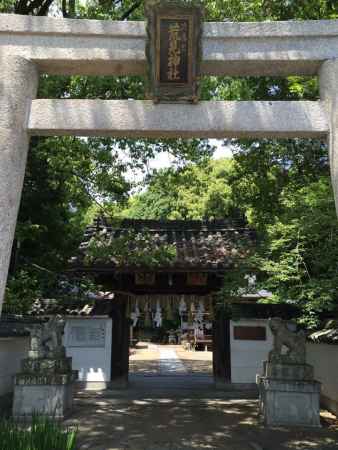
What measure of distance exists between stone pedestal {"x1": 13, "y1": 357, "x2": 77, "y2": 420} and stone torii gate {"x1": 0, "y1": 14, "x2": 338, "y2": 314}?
19.0ft

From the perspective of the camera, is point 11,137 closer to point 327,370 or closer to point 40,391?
point 40,391

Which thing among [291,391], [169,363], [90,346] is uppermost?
[90,346]

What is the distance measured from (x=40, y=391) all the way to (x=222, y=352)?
6.13 metres

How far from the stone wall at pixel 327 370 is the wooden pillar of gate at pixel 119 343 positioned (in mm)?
5680

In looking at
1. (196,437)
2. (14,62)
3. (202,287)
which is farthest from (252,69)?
(202,287)

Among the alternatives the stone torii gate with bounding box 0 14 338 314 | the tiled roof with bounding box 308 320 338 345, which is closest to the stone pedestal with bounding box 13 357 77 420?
the stone torii gate with bounding box 0 14 338 314

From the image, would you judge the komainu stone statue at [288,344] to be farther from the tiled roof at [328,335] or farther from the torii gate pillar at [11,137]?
the torii gate pillar at [11,137]

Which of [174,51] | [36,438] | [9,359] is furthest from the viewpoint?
[9,359]

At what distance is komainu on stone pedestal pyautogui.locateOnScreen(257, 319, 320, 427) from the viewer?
8797 mm

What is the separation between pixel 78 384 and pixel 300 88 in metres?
10.3

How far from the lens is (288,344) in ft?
30.2

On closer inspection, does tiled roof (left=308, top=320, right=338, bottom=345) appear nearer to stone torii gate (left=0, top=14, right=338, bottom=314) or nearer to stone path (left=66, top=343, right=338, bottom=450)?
stone path (left=66, top=343, right=338, bottom=450)

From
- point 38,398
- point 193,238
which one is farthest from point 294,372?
point 193,238

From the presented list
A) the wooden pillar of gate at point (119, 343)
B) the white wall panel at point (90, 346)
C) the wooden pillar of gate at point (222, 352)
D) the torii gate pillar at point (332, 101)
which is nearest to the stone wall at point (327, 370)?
the wooden pillar of gate at point (222, 352)
